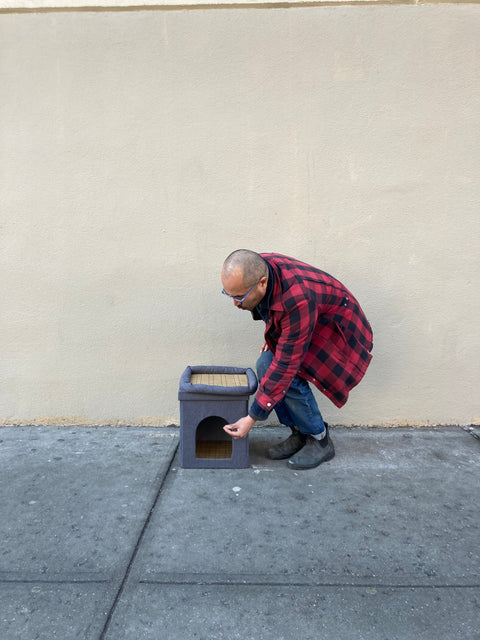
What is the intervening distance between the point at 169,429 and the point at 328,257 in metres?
1.58

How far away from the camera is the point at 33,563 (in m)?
1.94

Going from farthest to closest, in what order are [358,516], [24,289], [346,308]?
[24,289]
[346,308]
[358,516]

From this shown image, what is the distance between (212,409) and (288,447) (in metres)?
0.56

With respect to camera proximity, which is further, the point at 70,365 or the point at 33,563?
the point at 70,365

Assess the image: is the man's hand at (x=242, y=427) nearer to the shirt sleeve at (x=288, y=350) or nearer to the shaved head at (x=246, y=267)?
the shirt sleeve at (x=288, y=350)

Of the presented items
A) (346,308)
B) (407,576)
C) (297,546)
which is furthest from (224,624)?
(346,308)

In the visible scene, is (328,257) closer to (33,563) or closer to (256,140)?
(256,140)

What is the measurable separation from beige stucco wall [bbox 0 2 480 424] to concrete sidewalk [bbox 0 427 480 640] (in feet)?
1.82

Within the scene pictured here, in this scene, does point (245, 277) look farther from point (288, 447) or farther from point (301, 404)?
point (288, 447)

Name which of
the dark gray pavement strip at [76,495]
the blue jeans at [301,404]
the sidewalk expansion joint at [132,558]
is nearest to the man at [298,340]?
the blue jeans at [301,404]

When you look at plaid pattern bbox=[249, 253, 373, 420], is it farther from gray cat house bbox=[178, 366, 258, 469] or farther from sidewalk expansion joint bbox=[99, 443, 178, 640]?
sidewalk expansion joint bbox=[99, 443, 178, 640]

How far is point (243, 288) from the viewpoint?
225cm

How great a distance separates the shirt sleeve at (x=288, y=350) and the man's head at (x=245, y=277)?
173mm

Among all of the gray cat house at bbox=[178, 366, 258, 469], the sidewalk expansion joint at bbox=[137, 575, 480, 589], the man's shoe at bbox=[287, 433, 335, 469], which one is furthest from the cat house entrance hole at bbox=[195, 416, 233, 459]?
the sidewalk expansion joint at bbox=[137, 575, 480, 589]
